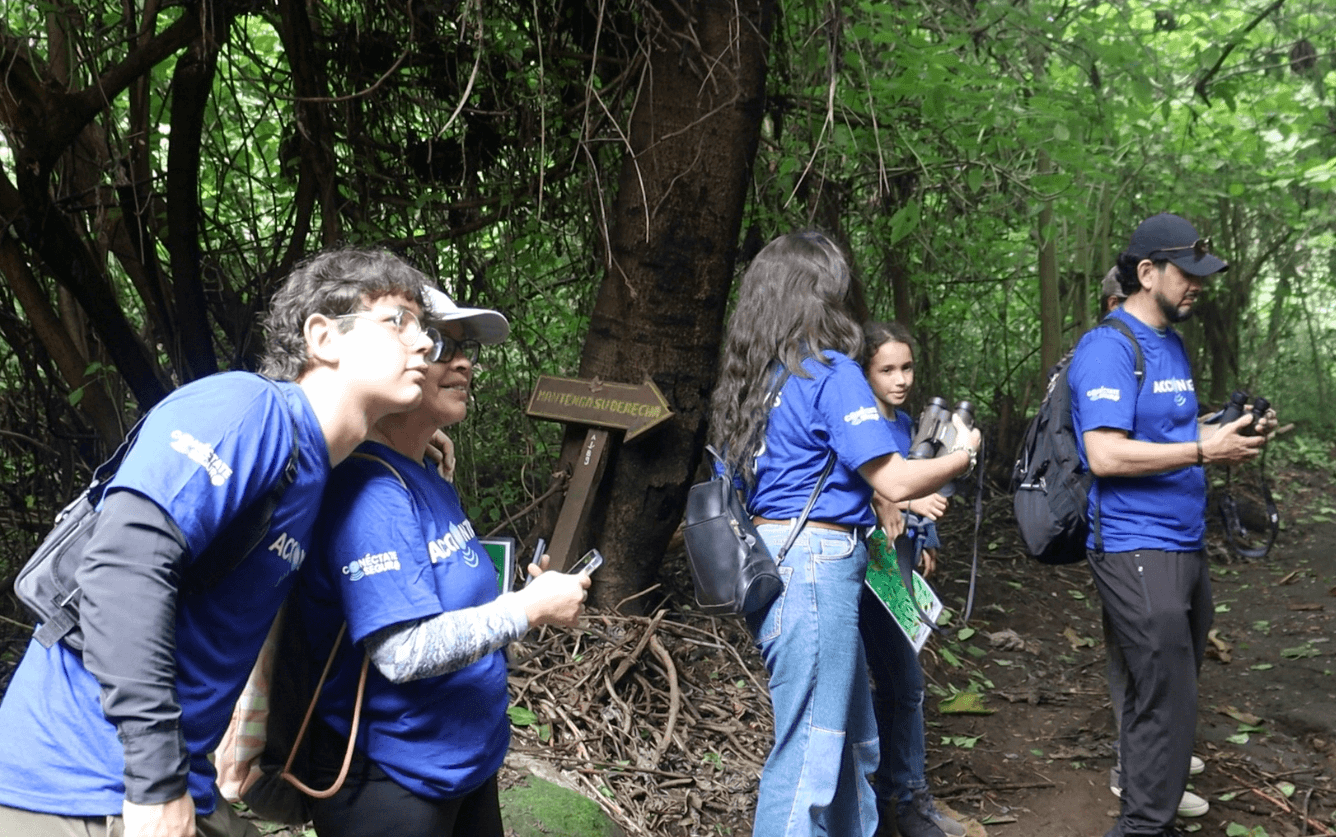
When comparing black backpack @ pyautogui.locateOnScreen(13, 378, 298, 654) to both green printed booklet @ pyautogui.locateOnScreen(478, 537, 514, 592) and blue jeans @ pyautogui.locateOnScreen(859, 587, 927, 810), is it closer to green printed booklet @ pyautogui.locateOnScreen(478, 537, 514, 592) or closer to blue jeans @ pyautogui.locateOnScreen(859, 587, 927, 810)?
green printed booklet @ pyautogui.locateOnScreen(478, 537, 514, 592)

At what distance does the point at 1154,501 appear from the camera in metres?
3.77

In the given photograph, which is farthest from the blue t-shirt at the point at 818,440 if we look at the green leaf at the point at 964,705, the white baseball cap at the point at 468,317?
the green leaf at the point at 964,705

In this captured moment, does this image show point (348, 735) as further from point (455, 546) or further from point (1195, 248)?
point (1195, 248)

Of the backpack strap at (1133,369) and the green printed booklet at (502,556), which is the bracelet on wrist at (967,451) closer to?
the backpack strap at (1133,369)

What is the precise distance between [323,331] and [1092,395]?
2.75 m

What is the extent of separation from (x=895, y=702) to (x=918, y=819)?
0.43 m

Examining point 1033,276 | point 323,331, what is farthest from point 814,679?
point 1033,276

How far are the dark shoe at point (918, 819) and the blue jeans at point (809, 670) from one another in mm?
790

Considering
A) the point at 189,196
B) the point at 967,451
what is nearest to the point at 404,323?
the point at 967,451

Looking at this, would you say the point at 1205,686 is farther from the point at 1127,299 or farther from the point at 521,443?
the point at 521,443

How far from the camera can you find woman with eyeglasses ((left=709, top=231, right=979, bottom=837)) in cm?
317

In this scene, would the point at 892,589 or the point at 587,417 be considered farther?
the point at 587,417

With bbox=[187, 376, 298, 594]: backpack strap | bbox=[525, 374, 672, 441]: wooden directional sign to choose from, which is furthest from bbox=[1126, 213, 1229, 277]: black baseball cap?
bbox=[187, 376, 298, 594]: backpack strap

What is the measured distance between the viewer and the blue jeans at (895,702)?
3.93 m
